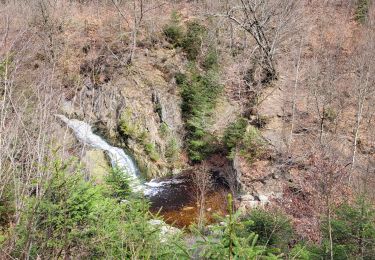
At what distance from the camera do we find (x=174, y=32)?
2447 cm

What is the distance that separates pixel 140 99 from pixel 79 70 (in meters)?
4.68

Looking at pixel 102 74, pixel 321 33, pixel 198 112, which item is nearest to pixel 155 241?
pixel 198 112

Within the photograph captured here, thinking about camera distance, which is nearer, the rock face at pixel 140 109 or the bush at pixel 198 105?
the rock face at pixel 140 109

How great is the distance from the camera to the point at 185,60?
2420 cm

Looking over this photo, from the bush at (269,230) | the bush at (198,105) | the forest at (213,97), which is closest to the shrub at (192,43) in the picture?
the forest at (213,97)

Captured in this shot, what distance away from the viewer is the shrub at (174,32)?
24.5m

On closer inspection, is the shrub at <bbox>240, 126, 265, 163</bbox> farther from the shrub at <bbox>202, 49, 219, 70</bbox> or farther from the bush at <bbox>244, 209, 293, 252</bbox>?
the bush at <bbox>244, 209, 293, 252</bbox>

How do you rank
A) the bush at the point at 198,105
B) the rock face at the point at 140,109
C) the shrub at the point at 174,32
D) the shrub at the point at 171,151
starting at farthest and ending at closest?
the shrub at the point at 174,32 → the bush at the point at 198,105 → the shrub at the point at 171,151 → the rock face at the point at 140,109

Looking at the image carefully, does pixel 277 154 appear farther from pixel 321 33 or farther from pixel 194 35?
pixel 321 33

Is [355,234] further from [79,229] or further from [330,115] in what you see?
[330,115]

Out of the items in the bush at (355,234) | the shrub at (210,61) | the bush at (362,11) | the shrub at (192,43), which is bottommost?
the bush at (355,234)

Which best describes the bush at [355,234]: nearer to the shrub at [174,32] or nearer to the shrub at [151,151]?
the shrub at [151,151]

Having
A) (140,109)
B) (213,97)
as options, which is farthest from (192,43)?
(140,109)

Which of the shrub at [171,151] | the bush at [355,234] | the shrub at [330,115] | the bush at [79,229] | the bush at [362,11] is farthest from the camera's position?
the bush at [362,11]
